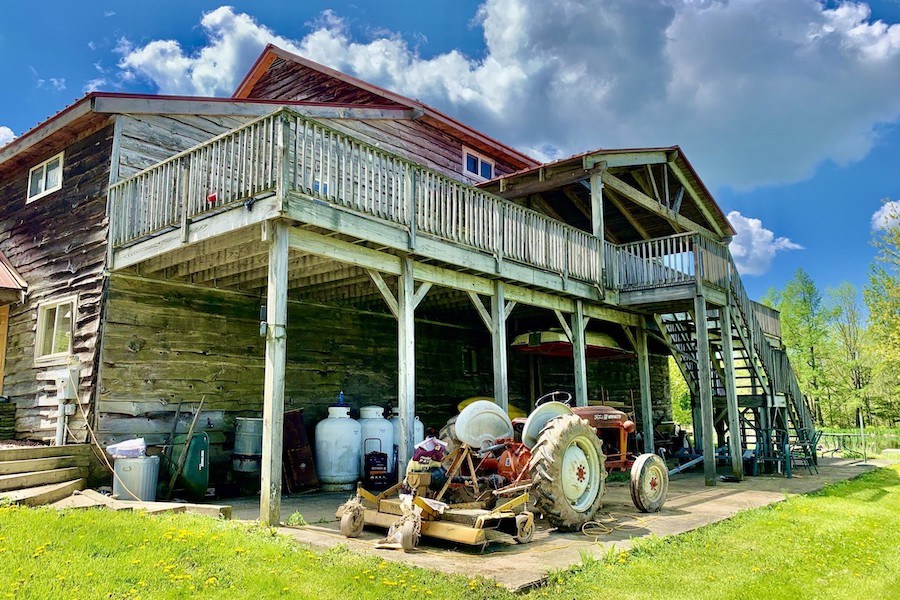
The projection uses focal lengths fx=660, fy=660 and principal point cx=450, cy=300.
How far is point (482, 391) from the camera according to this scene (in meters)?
17.8

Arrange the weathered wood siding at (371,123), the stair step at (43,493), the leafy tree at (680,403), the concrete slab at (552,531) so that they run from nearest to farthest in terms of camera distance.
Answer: the concrete slab at (552,531) < the stair step at (43,493) < the weathered wood siding at (371,123) < the leafy tree at (680,403)

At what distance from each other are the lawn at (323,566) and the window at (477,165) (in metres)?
12.2

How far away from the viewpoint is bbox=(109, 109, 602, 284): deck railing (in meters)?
8.38

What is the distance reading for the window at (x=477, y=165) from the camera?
59.2ft

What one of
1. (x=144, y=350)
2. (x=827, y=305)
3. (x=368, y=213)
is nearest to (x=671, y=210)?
(x=368, y=213)

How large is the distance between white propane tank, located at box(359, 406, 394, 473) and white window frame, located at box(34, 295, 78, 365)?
511 centimetres

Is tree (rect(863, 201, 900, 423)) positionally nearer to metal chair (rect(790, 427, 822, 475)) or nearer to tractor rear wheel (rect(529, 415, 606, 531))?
metal chair (rect(790, 427, 822, 475))

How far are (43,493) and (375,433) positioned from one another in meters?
5.44

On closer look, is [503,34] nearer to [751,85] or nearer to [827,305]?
[751,85]

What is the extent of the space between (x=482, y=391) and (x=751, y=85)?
22.5 m

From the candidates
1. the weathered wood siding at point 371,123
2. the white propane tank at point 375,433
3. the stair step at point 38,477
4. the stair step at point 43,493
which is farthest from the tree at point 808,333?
the stair step at point 43,493

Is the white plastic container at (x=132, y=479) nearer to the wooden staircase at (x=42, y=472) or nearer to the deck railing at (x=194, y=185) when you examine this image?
the wooden staircase at (x=42, y=472)

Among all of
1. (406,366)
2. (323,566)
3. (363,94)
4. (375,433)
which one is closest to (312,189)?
(406,366)

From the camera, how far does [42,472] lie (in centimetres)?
911
